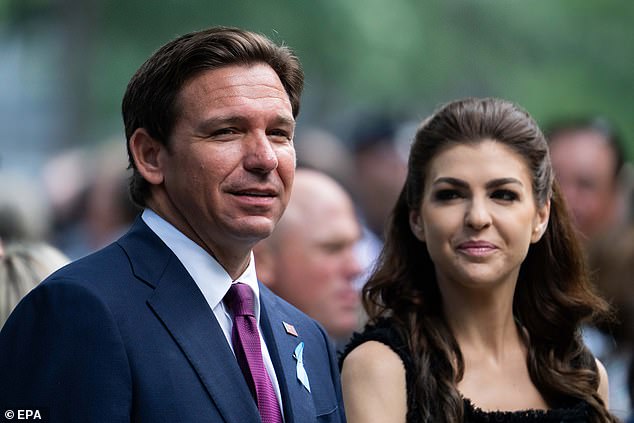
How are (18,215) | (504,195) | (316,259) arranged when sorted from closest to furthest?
(504,195) < (18,215) < (316,259)

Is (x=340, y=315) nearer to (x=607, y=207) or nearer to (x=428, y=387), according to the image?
(x=428, y=387)

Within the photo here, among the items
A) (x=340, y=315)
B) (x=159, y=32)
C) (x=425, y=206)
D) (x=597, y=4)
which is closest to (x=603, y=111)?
(x=597, y=4)

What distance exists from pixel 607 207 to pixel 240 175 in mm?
5293

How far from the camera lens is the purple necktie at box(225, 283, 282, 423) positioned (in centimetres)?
377

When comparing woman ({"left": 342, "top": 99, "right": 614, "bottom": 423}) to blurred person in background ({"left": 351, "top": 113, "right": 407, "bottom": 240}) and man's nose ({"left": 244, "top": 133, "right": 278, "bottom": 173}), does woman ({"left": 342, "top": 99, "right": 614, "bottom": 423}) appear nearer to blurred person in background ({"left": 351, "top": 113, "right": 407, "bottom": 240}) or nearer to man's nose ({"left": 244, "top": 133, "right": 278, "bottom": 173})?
man's nose ({"left": 244, "top": 133, "right": 278, "bottom": 173})

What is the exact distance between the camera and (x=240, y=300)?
12.7 ft

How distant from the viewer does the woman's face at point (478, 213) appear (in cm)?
473

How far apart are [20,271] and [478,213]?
5.63ft

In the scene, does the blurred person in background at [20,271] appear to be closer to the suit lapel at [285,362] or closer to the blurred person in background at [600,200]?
the suit lapel at [285,362]

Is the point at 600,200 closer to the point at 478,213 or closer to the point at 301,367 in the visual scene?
the point at 478,213

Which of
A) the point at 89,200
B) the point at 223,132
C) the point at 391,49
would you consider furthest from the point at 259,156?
the point at 391,49

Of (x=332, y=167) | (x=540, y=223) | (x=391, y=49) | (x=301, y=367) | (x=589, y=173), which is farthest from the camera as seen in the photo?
(x=391, y=49)

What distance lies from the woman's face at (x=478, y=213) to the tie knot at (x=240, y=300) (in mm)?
1095

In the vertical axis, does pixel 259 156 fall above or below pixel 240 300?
above
